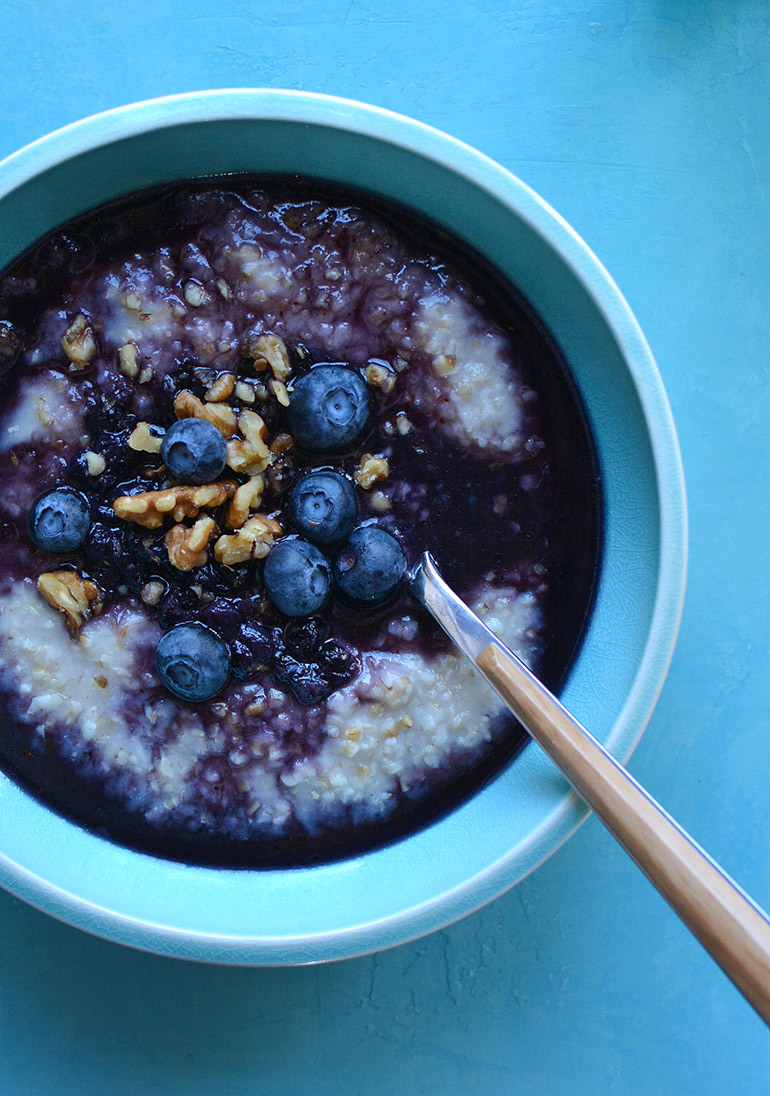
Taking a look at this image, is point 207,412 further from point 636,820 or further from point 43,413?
point 636,820

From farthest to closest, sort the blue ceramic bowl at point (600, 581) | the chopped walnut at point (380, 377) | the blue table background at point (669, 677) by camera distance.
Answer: the blue table background at point (669, 677), the chopped walnut at point (380, 377), the blue ceramic bowl at point (600, 581)

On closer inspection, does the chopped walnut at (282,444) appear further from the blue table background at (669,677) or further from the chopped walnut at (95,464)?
the blue table background at (669,677)

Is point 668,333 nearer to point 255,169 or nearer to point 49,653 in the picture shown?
point 255,169

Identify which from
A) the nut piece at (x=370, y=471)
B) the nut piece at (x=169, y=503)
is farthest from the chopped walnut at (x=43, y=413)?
the nut piece at (x=370, y=471)

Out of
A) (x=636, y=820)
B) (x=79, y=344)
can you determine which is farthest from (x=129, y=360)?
(x=636, y=820)

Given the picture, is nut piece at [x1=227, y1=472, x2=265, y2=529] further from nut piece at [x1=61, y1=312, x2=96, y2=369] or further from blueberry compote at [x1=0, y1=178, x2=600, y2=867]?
nut piece at [x1=61, y1=312, x2=96, y2=369]
